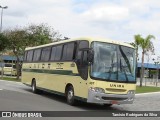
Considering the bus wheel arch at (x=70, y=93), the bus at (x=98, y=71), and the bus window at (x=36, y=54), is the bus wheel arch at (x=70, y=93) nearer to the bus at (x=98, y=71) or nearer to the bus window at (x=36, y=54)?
the bus at (x=98, y=71)

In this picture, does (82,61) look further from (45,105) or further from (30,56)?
(30,56)

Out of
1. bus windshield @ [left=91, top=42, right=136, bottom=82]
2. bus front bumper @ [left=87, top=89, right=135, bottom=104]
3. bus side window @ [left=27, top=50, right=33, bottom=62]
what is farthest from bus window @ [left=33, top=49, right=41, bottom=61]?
bus front bumper @ [left=87, top=89, right=135, bottom=104]

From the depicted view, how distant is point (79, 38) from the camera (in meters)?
18.2

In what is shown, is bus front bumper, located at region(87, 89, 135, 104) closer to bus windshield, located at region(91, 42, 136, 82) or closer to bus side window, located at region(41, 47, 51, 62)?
bus windshield, located at region(91, 42, 136, 82)

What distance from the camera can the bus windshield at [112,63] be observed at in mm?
16469

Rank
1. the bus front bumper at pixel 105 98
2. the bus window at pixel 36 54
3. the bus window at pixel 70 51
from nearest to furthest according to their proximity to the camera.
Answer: the bus front bumper at pixel 105 98 → the bus window at pixel 70 51 → the bus window at pixel 36 54

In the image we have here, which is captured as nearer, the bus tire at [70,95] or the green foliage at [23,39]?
the bus tire at [70,95]

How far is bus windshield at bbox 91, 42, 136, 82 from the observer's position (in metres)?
16.5

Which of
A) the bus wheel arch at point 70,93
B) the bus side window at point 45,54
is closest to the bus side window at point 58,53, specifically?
the bus side window at point 45,54

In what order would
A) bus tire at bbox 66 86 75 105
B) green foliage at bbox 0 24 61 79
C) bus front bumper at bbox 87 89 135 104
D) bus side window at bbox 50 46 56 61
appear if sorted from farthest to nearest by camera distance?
green foliage at bbox 0 24 61 79 < bus side window at bbox 50 46 56 61 < bus tire at bbox 66 86 75 105 < bus front bumper at bbox 87 89 135 104

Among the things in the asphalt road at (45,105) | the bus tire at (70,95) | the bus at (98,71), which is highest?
the bus at (98,71)

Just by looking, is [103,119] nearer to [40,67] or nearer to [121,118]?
[121,118]

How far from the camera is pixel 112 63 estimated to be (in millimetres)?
16719

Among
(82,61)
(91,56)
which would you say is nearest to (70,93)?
(82,61)
